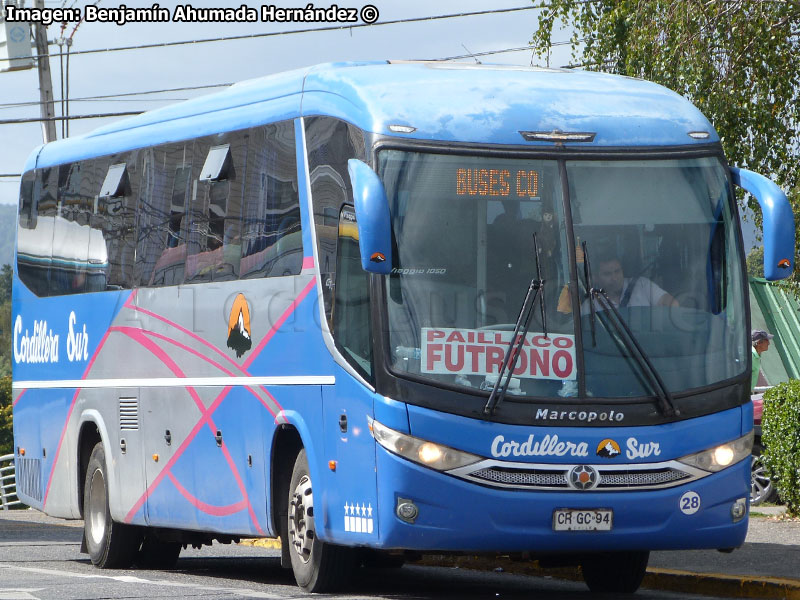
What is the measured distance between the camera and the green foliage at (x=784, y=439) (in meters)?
15.8

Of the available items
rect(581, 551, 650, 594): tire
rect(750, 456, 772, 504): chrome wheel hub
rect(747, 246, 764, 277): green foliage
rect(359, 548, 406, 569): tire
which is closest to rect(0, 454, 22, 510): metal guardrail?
rect(747, 246, 764, 277): green foliage

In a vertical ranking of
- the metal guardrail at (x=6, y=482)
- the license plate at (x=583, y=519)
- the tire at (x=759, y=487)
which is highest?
the license plate at (x=583, y=519)

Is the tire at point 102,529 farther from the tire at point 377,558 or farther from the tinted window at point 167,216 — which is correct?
the tire at point 377,558

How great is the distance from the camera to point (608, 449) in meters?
10.2

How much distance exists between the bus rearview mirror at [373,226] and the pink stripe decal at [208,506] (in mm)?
3115

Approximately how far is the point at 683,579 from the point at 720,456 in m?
1.99

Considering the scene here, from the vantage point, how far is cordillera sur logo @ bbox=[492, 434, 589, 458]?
10.0 m

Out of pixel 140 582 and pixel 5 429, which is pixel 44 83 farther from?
pixel 5 429

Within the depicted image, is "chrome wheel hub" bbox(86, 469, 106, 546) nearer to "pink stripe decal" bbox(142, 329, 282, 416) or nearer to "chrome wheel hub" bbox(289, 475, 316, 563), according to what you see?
"pink stripe decal" bbox(142, 329, 282, 416)

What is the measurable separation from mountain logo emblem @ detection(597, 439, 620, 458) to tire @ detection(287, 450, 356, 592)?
6.77 ft

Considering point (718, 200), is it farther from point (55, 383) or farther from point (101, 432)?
point (55, 383)

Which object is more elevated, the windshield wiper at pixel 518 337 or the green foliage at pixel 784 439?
the windshield wiper at pixel 518 337

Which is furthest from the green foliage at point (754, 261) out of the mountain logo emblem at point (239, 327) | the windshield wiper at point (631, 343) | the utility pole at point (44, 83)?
the utility pole at point (44, 83)

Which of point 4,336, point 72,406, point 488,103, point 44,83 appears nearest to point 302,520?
point 488,103
